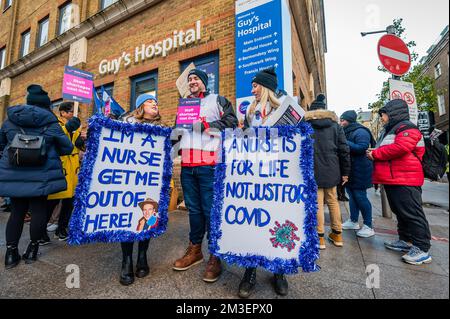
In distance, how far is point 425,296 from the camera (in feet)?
5.53

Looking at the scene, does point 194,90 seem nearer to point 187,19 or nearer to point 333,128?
point 333,128

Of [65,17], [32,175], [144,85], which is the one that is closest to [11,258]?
[32,175]

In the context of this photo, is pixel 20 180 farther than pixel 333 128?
No

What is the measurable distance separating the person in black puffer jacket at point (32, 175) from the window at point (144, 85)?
13.8 ft

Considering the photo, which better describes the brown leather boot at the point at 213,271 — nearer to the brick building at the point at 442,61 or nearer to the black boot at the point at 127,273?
the black boot at the point at 127,273

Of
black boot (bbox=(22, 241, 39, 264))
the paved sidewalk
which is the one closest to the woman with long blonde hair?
the paved sidewalk

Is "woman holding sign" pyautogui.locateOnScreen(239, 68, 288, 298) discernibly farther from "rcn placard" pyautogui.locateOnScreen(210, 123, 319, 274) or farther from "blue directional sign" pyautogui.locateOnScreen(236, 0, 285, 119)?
"blue directional sign" pyautogui.locateOnScreen(236, 0, 285, 119)

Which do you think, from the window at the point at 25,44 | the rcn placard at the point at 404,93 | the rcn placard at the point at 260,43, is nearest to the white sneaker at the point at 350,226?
the rcn placard at the point at 404,93

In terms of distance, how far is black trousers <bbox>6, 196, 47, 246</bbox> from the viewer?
2.38 m

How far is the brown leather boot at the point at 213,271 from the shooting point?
1.98 metres

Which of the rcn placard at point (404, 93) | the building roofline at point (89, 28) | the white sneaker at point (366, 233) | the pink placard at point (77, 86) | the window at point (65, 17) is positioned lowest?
the white sneaker at point (366, 233)
